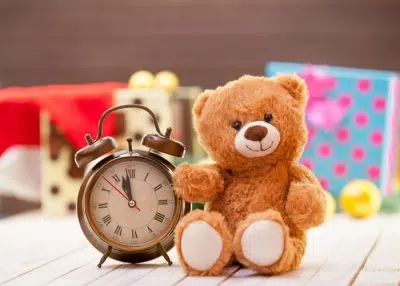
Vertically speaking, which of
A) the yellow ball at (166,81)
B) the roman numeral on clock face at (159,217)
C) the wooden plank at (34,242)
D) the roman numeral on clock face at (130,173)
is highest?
the yellow ball at (166,81)

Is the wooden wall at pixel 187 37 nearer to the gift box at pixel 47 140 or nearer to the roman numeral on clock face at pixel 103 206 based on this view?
the gift box at pixel 47 140

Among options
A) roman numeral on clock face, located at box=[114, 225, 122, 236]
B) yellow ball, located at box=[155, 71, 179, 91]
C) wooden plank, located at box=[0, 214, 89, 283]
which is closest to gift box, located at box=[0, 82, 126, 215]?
wooden plank, located at box=[0, 214, 89, 283]

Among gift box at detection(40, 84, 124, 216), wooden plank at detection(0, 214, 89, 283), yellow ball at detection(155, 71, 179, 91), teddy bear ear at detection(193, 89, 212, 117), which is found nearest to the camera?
teddy bear ear at detection(193, 89, 212, 117)

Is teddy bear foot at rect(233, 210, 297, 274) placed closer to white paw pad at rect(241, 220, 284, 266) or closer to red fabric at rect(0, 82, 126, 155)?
white paw pad at rect(241, 220, 284, 266)

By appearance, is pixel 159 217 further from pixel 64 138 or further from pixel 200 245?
pixel 64 138

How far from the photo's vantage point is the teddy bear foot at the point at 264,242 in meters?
1.58

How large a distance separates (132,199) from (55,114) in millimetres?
1408

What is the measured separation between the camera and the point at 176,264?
5.92 feet

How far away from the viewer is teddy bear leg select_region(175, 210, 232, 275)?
5.25ft

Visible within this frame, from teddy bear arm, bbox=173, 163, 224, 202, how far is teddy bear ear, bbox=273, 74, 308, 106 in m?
0.24

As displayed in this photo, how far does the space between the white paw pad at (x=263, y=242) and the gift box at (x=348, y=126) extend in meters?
1.54

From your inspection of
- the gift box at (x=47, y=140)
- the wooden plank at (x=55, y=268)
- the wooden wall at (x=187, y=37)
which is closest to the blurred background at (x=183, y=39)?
the wooden wall at (x=187, y=37)

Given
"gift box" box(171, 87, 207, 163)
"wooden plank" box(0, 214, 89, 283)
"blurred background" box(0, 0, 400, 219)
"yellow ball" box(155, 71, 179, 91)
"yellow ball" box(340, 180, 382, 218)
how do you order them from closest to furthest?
"wooden plank" box(0, 214, 89, 283)
"yellow ball" box(340, 180, 382, 218)
"gift box" box(171, 87, 207, 163)
"yellow ball" box(155, 71, 179, 91)
"blurred background" box(0, 0, 400, 219)

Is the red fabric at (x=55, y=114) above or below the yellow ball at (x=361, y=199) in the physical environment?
above
